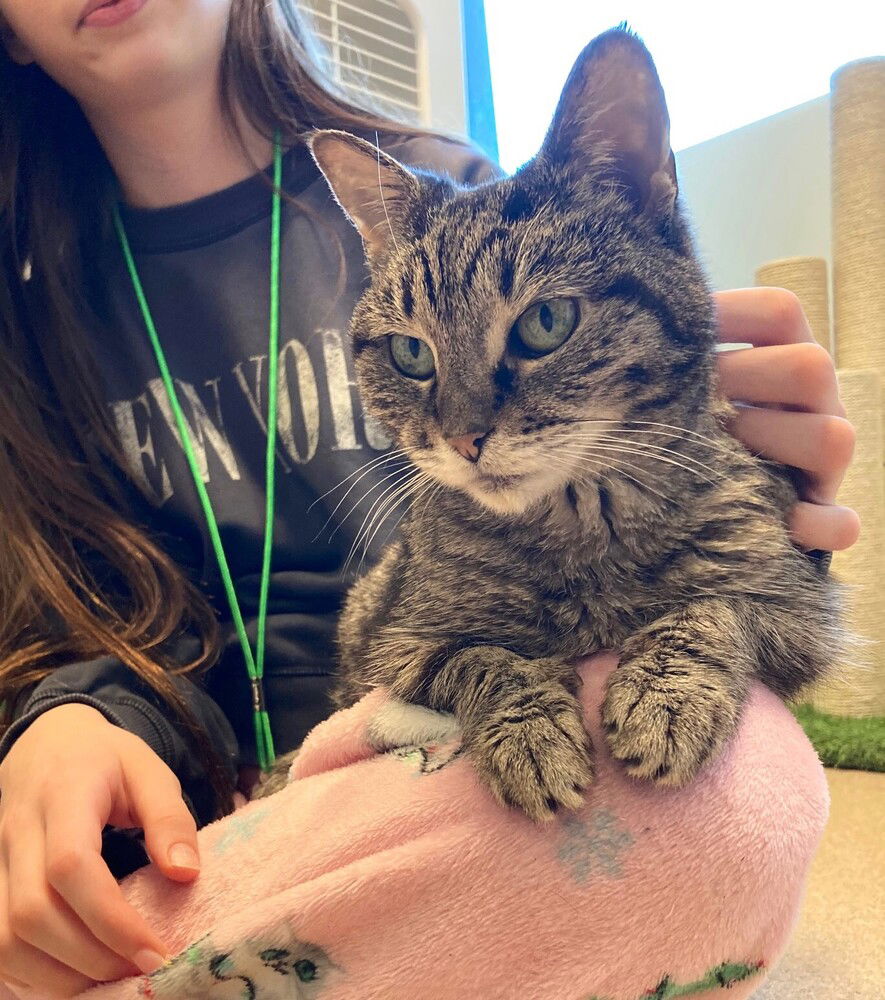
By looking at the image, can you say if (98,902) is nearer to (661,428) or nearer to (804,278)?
(661,428)

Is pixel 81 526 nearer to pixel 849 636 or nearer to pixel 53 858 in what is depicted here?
pixel 53 858

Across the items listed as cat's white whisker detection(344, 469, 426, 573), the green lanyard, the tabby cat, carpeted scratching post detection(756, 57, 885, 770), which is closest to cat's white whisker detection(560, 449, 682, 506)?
the tabby cat

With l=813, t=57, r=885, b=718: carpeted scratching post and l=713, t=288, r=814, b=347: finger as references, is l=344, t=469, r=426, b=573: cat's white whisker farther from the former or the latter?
l=813, t=57, r=885, b=718: carpeted scratching post

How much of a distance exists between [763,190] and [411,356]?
1.94 metres

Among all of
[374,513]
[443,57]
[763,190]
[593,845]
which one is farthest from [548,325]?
[763,190]

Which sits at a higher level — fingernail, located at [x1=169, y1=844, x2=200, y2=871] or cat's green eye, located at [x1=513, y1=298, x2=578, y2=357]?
cat's green eye, located at [x1=513, y1=298, x2=578, y2=357]

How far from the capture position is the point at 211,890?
74 centimetres

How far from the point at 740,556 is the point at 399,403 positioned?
38 centimetres

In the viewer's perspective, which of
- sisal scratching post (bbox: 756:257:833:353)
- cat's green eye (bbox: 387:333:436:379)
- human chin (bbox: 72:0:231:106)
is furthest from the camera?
sisal scratching post (bbox: 756:257:833:353)

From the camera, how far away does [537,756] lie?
65cm

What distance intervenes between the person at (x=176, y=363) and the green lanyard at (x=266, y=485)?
0.03 meters

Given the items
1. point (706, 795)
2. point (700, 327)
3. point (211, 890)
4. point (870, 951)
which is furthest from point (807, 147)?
point (211, 890)

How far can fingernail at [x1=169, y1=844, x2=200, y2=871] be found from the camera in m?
0.74

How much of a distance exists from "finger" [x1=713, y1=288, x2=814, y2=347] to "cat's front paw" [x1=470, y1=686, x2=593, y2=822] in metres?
0.52
